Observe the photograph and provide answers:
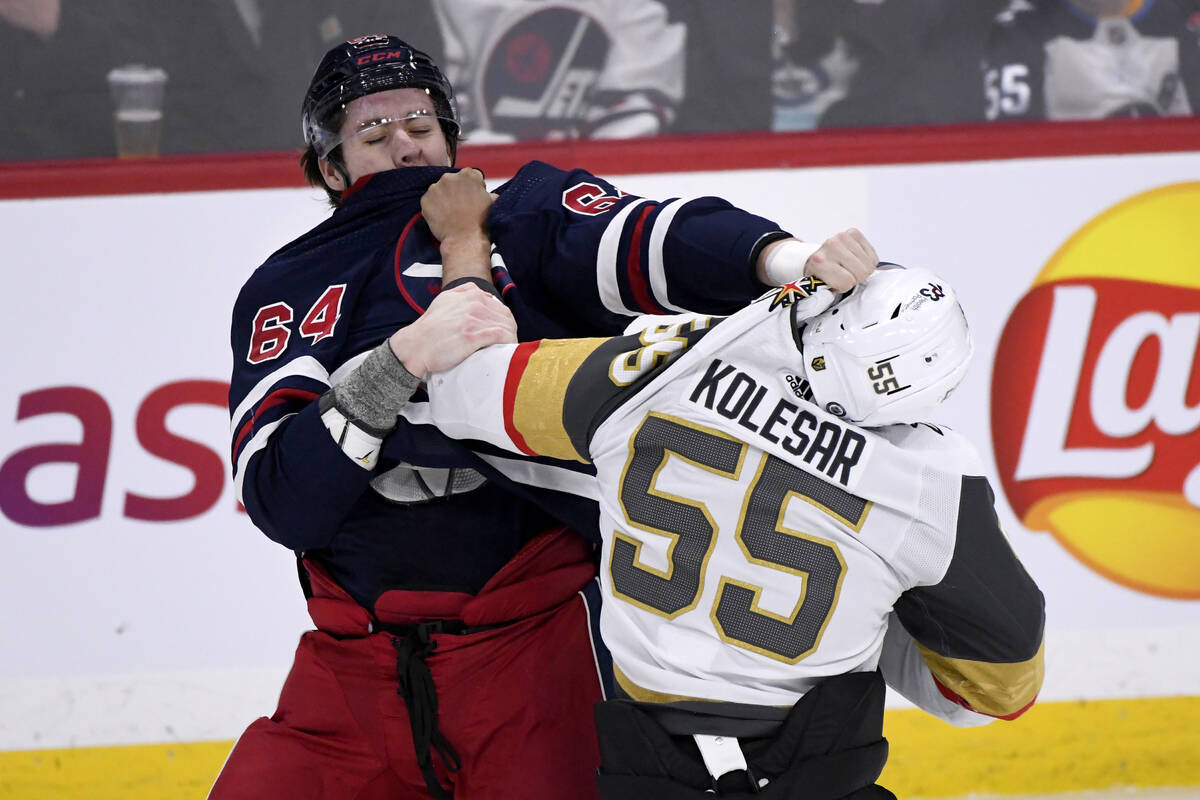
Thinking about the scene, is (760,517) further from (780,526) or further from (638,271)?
(638,271)

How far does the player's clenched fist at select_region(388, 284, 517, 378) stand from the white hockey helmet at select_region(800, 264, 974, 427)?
371 millimetres

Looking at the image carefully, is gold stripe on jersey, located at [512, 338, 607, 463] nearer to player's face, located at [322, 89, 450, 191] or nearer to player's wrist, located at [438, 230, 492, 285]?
player's wrist, located at [438, 230, 492, 285]


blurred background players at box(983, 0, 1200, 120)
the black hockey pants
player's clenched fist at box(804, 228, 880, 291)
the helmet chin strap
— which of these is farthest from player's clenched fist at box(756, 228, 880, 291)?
blurred background players at box(983, 0, 1200, 120)

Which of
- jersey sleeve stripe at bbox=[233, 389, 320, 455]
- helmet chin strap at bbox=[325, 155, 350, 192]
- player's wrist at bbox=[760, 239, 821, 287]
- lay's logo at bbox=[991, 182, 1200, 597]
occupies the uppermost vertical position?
helmet chin strap at bbox=[325, 155, 350, 192]

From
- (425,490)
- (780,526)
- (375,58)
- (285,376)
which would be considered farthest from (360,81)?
(780,526)

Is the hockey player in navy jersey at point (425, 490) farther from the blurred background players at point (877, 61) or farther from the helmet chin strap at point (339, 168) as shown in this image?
the blurred background players at point (877, 61)

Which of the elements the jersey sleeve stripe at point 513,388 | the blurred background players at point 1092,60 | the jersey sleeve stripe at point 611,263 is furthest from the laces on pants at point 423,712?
the blurred background players at point 1092,60

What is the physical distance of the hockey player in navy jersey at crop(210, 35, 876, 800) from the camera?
157 centimetres

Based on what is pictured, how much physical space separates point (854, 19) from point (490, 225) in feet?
4.53

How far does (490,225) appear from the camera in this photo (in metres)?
1.73

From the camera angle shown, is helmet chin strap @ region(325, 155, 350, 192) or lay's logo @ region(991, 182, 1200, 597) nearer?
helmet chin strap @ region(325, 155, 350, 192)

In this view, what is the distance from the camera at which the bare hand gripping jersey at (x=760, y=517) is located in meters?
1.25

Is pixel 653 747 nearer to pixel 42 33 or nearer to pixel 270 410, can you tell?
pixel 270 410

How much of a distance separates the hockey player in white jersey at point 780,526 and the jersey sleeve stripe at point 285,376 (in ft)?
1.24
